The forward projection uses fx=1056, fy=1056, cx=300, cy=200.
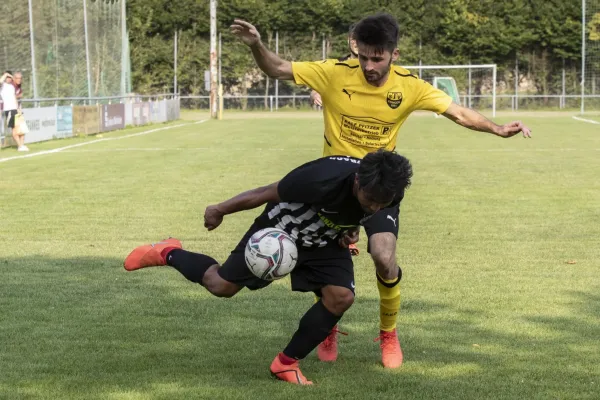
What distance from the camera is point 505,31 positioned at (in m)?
64.8

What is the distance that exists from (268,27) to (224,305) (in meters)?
60.1

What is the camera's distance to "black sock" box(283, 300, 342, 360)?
566 centimetres

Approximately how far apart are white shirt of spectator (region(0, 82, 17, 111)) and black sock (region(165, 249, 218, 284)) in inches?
798

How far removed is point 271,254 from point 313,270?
0.38m

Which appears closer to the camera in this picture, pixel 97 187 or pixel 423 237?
pixel 423 237

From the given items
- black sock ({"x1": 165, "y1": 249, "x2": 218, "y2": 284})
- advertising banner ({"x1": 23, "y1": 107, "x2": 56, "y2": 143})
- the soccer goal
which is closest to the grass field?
black sock ({"x1": 165, "y1": 249, "x2": 218, "y2": 284})

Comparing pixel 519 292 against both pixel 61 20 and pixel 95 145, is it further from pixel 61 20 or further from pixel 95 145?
pixel 61 20

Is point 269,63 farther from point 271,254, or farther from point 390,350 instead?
point 390,350

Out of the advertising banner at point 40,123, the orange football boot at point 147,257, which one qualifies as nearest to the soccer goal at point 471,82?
the advertising banner at point 40,123

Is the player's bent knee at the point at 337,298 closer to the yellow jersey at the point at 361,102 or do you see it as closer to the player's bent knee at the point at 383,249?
the player's bent knee at the point at 383,249

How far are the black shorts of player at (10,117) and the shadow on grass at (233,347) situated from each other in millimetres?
17900

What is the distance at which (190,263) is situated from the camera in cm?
620

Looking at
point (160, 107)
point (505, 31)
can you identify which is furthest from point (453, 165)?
point (505, 31)

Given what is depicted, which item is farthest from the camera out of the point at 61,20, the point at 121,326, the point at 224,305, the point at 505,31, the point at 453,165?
the point at 505,31
